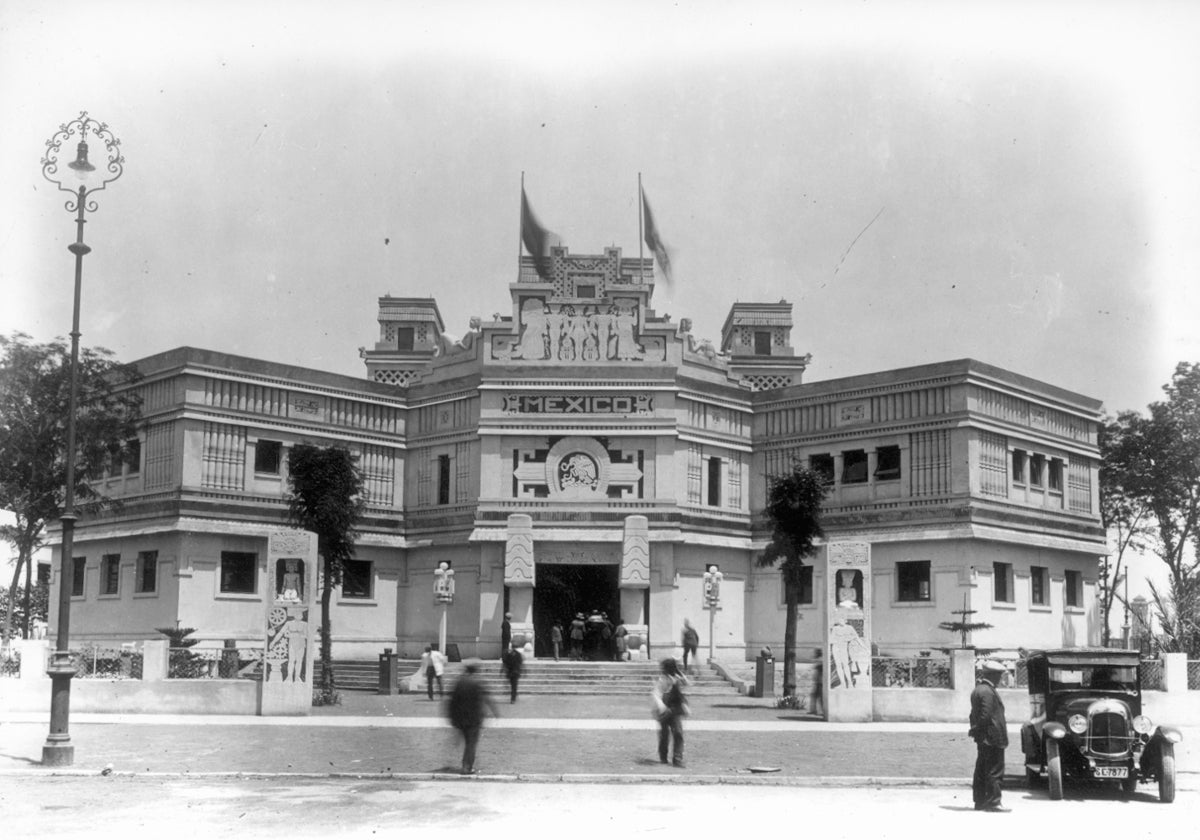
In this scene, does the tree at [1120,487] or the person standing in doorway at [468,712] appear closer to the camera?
the person standing in doorway at [468,712]

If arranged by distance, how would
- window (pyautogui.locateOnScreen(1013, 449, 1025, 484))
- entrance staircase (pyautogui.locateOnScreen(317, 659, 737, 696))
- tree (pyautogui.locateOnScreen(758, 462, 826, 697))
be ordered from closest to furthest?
tree (pyautogui.locateOnScreen(758, 462, 826, 697)) < entrance staircase (pyautogui.locateOnScreen(317, 659, 737, 696)) < window (pyautogui.locateOnScreen(1013, 449, 1025, 484))

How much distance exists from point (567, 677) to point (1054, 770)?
2028cm

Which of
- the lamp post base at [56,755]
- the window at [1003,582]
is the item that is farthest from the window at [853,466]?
the lamp post base at [56,755]

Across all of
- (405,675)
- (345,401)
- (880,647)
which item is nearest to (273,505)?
(345,401)

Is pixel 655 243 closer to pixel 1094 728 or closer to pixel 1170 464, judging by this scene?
pixel 1170 464

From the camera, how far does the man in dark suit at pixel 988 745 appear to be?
1522 cm

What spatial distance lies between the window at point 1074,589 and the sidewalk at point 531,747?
15.5 m

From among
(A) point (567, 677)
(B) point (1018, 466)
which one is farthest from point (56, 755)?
(B) point (1018, 466)

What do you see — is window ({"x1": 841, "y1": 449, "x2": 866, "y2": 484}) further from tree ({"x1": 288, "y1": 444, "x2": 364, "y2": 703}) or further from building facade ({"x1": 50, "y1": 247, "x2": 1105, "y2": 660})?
tree ({"x1": 288, "y1": 444, "x2": 364, "y2": 703})

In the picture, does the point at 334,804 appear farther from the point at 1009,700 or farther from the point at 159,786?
the point at 1009,700

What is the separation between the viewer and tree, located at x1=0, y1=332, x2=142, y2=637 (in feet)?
120

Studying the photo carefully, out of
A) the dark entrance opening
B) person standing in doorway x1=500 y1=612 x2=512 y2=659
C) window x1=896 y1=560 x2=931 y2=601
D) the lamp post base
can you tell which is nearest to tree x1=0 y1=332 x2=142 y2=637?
person standing in doorway x1=500 y1=612 x2=512 y2=659

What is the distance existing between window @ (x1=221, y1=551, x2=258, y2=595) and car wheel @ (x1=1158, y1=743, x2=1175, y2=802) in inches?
1137

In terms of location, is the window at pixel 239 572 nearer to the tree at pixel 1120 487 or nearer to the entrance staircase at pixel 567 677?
the entrance staircase at pixel 567 677
